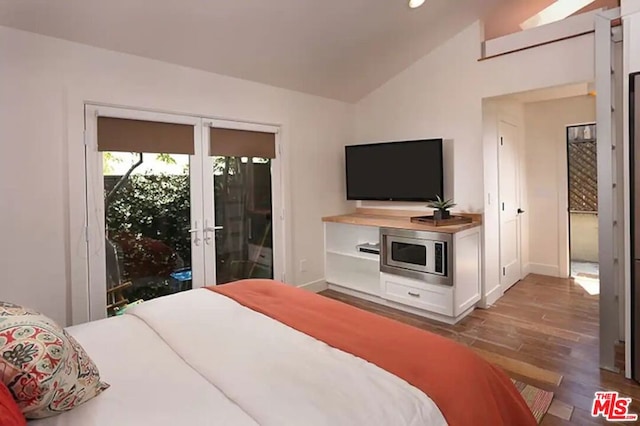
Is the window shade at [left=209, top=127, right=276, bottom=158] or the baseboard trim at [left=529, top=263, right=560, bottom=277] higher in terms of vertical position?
the window shade at [left=209, top=127, right=276, bottom=158]

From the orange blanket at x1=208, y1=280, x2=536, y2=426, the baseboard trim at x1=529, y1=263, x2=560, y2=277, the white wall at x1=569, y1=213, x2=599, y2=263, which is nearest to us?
the orange blanket at x1=208, y1=280, x2=536, y2=426

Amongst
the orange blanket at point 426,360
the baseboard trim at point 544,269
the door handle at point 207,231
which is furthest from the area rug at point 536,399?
the baseboard trim at point 544,269

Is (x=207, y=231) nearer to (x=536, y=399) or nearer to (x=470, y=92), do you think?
(x=536, y=399)

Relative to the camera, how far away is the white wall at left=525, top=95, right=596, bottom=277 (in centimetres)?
474

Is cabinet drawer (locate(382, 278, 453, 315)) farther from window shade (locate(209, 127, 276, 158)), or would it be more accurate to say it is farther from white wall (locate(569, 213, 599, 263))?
white wall (locate(569, 213, 599, 263))

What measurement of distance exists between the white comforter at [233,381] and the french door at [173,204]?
4.20ft

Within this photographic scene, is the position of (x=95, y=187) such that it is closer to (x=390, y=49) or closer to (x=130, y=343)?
(x=130, y=343)

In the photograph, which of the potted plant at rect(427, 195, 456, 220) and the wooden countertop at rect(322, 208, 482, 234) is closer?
the wooden countertop at rect(322, 208, 482, 234)

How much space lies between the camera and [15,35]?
238 cm

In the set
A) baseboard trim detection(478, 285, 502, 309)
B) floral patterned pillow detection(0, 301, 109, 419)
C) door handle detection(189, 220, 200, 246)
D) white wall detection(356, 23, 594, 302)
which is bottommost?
baseboard trim detection(478, 285, 502, 309)

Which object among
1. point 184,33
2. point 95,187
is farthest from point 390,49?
point 95,187

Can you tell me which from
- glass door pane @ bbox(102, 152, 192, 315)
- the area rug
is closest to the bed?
the area rug

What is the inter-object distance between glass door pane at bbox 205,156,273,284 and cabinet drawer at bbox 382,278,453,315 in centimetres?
128

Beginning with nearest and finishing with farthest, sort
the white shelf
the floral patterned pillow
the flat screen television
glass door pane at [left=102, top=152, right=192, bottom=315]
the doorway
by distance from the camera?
the floral patterned pillow
glass door pane at [left=102, top=152, right=192, bottom=315]
the flat screen television
the white shelf
the doorway
